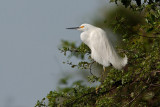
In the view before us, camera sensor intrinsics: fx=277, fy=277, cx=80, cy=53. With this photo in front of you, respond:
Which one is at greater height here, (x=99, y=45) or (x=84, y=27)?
(x=84, y=27)

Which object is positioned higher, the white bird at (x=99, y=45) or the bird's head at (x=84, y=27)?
the bird's head at (x=84, y=27)

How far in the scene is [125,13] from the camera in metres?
4.75

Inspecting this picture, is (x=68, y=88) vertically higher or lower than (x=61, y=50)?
lower

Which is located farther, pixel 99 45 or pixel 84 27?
pixel 84 27

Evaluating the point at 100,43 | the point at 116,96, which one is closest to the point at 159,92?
the point at 116,96

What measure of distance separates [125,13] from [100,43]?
165 cm

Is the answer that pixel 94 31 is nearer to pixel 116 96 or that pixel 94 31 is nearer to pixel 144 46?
pixel 144 46

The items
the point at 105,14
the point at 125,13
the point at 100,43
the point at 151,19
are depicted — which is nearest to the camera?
the point at 151,19

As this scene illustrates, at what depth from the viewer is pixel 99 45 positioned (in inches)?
129

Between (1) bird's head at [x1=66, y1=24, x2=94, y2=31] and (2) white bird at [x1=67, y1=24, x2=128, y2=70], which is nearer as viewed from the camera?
(2) white bird at [x1=67, y1=24, x2=128, y2=70]

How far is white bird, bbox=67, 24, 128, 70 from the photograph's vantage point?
10.1ft

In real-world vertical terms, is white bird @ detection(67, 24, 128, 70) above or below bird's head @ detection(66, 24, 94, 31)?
below

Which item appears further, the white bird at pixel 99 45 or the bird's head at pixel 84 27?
the bird's head at pixel 84 27

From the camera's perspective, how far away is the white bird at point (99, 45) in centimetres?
308
